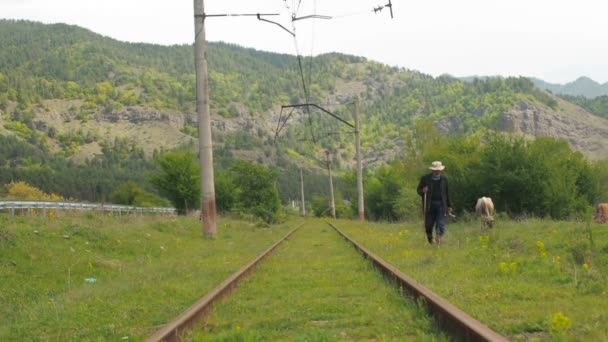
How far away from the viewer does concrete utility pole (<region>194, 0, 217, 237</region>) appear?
2412cm

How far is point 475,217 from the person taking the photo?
92.0ft

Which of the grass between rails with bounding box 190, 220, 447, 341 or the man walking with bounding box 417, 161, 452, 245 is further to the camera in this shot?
the man walking with bounding box 417, 161, 452, 245

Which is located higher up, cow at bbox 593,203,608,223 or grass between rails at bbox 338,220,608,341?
grass between rails at bbox 338,220,608,341

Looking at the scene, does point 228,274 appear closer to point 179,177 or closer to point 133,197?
point 179,177

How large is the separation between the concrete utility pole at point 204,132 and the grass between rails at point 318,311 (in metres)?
12.5

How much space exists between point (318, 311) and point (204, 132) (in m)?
17.2

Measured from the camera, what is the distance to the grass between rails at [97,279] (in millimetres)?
7293

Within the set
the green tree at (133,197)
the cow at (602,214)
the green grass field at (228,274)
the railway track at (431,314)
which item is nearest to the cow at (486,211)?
the green grass field at (228,274)

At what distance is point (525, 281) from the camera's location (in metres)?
8.80

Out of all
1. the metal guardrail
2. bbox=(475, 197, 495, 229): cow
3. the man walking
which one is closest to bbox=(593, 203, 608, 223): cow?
bbox=(475, 197, 495, 229): cow

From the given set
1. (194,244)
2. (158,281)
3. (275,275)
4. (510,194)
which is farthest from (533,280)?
(510,194)

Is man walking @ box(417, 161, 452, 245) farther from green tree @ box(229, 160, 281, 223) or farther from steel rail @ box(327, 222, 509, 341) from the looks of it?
green tree @ box(229, 160, 281, 223)

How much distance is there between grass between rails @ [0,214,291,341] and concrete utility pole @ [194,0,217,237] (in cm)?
302

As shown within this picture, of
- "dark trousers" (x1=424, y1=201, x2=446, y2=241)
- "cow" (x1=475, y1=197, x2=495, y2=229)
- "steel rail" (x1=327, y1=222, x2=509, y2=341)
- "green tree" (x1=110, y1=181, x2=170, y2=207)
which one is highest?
"steel rail" (x1=327, y1=222, x2=509, y2=341)
